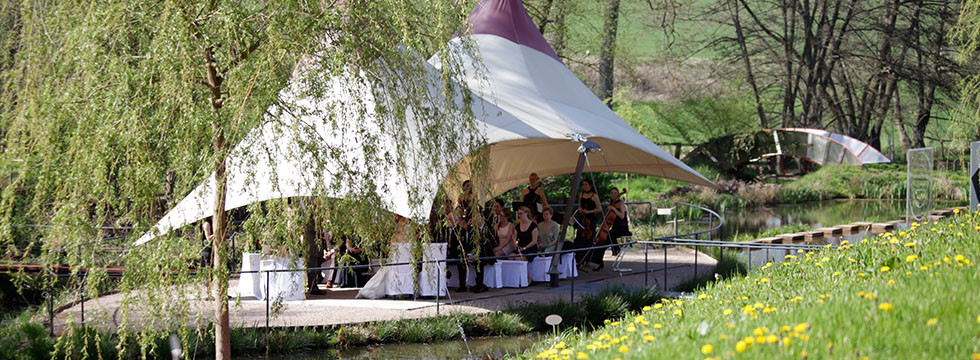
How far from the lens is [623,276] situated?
14.6m

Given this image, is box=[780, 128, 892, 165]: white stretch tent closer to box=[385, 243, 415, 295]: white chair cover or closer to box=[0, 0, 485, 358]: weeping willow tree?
box=[385, 243, 415, 295]: white chair cover

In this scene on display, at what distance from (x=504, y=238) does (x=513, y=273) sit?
562mm

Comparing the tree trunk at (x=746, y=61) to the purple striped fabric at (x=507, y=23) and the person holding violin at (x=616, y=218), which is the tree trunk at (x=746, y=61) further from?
the person holding violin at (x=616, y=218)

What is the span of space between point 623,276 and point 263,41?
872cm

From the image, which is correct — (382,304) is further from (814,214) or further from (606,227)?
(814,214)

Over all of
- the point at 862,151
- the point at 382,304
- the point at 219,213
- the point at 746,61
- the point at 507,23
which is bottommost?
the point at 382,304

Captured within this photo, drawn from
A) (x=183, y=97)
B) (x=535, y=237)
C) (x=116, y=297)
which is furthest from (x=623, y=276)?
(x=183, y=97)

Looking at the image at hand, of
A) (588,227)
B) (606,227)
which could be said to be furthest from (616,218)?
(588,227)

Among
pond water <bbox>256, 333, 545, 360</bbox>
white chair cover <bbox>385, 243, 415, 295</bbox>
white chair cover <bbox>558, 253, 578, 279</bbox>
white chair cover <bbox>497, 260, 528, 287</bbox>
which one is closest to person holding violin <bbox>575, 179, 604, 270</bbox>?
white chair cover <bbox>558, 253, 578, 279</bbox>

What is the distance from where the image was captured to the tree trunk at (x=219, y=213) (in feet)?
23.6

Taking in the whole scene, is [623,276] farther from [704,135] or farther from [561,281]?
[704,135]

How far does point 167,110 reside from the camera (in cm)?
691

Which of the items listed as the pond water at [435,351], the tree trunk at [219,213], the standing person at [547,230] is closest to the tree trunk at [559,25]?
the standing person at [547,230]

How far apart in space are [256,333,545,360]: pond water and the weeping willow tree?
247cm
